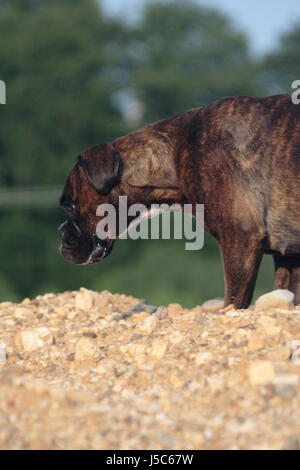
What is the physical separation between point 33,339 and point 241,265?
5.45ft

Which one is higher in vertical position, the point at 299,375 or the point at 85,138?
the point at 85,138

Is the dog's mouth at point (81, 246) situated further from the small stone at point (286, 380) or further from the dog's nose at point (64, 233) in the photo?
the small stone at point (286, 380)

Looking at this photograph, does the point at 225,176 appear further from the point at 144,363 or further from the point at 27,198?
the point at 27,198

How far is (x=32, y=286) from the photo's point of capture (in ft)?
81.7

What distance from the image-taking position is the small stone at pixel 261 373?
350cm

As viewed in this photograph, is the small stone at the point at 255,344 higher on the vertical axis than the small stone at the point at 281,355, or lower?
higher

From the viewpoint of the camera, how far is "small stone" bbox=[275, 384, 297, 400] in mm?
3363

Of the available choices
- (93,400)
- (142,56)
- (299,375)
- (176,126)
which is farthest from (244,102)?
(142,56)

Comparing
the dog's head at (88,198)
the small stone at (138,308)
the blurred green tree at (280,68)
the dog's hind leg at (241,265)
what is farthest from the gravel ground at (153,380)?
the blurred green tree at (280,68)

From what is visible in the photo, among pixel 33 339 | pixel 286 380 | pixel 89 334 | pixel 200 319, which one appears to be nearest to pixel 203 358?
pixel 286 380

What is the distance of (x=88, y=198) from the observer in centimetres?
546

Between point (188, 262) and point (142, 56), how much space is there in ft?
37.1

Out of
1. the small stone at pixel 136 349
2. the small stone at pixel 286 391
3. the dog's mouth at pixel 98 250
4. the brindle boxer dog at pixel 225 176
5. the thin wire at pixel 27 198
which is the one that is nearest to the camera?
the small stone at pixel 286 391

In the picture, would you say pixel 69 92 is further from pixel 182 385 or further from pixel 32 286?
pixel 182 385
